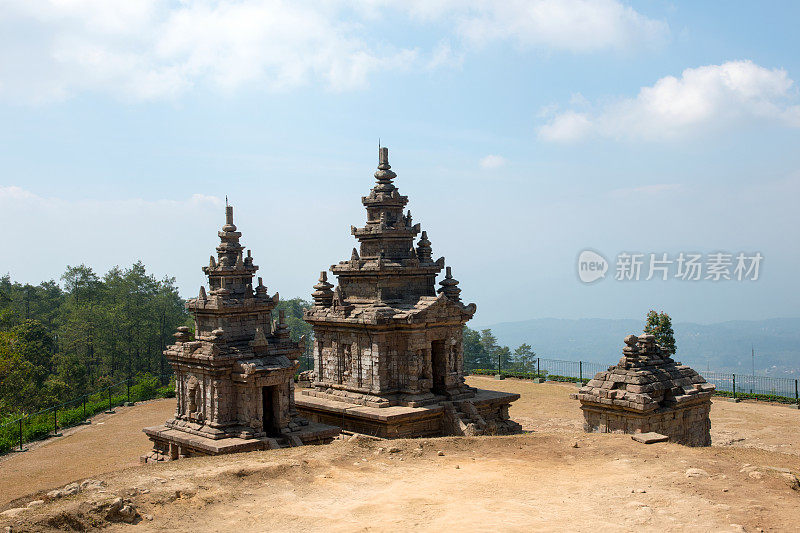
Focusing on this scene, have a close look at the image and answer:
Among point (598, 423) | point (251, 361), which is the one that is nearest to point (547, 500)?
point (598, 423)

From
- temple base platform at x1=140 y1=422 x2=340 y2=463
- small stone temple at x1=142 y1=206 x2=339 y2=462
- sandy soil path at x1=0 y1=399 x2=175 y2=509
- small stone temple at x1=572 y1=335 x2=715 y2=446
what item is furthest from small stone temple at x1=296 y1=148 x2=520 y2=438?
sandy soil path at x1=0 y1=399 x2=175 y2=509

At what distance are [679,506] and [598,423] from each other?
698cm

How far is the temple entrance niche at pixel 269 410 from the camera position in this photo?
2198 centimetres

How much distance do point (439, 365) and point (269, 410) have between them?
684 centimetres

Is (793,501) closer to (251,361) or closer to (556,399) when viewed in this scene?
(251,361)

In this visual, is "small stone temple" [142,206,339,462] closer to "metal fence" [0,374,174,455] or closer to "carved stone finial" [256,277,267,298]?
"carved stone finial" [256,277,267,298]

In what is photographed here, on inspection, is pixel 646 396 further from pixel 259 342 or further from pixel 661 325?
pixel 661 325

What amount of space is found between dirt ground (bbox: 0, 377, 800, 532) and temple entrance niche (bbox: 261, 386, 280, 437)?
4.22 meters

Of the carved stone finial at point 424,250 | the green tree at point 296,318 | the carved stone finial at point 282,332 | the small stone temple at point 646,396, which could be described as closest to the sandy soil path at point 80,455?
the carved stone finial at point 282,332

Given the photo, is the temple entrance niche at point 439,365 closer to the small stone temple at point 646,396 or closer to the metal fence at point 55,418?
the small stone temple at point 646,396

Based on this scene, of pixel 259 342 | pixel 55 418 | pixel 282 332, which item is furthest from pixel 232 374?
pixel 55 418

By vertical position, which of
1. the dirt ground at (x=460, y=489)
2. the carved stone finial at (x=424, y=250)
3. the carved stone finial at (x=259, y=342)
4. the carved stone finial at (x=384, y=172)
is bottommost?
the dirt ground at (x=460, y=489)

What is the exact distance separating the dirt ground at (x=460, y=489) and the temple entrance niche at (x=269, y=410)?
13.8ft

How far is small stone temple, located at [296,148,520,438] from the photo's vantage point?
2391cm
